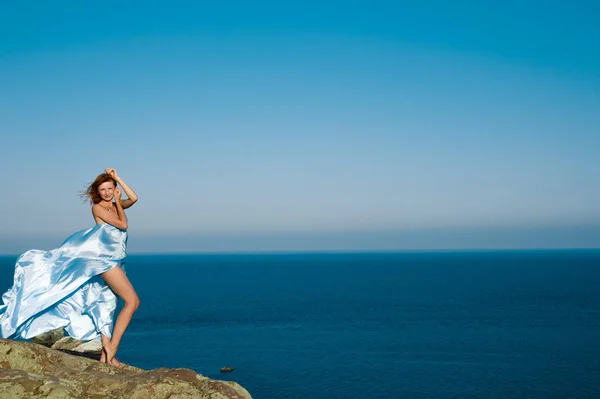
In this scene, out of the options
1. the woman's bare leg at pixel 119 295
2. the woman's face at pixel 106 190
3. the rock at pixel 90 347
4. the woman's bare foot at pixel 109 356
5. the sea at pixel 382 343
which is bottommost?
the sea at pixel 382 343

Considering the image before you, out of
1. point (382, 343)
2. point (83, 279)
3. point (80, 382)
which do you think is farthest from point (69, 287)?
point (382, 343)

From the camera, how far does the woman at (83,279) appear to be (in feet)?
27.8

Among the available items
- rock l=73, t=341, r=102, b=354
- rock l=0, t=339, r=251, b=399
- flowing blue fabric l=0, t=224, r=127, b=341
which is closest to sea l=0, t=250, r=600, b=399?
rock l=73, t=341, r=102, b=354

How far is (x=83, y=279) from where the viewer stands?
8.60 m

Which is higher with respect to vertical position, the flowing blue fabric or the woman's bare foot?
the flowing blue fabric

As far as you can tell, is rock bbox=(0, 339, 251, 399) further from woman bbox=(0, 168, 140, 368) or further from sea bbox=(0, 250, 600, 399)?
sea bbox=(0, 250, 600, 399)

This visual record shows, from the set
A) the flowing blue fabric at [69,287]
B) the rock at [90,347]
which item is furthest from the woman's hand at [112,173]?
the rock at [90,347]

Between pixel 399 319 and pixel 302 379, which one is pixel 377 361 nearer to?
pixel 302 379

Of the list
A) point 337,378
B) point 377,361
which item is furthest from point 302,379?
point 377,361

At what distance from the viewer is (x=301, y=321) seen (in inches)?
2726

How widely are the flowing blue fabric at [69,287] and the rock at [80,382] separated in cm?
113

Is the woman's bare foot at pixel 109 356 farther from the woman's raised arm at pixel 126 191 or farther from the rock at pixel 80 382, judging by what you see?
the woman's raised arm at pixel 126 191

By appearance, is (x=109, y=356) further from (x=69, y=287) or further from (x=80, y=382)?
(x=80, y=382)

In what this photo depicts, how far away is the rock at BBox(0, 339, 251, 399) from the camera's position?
19.8ft
